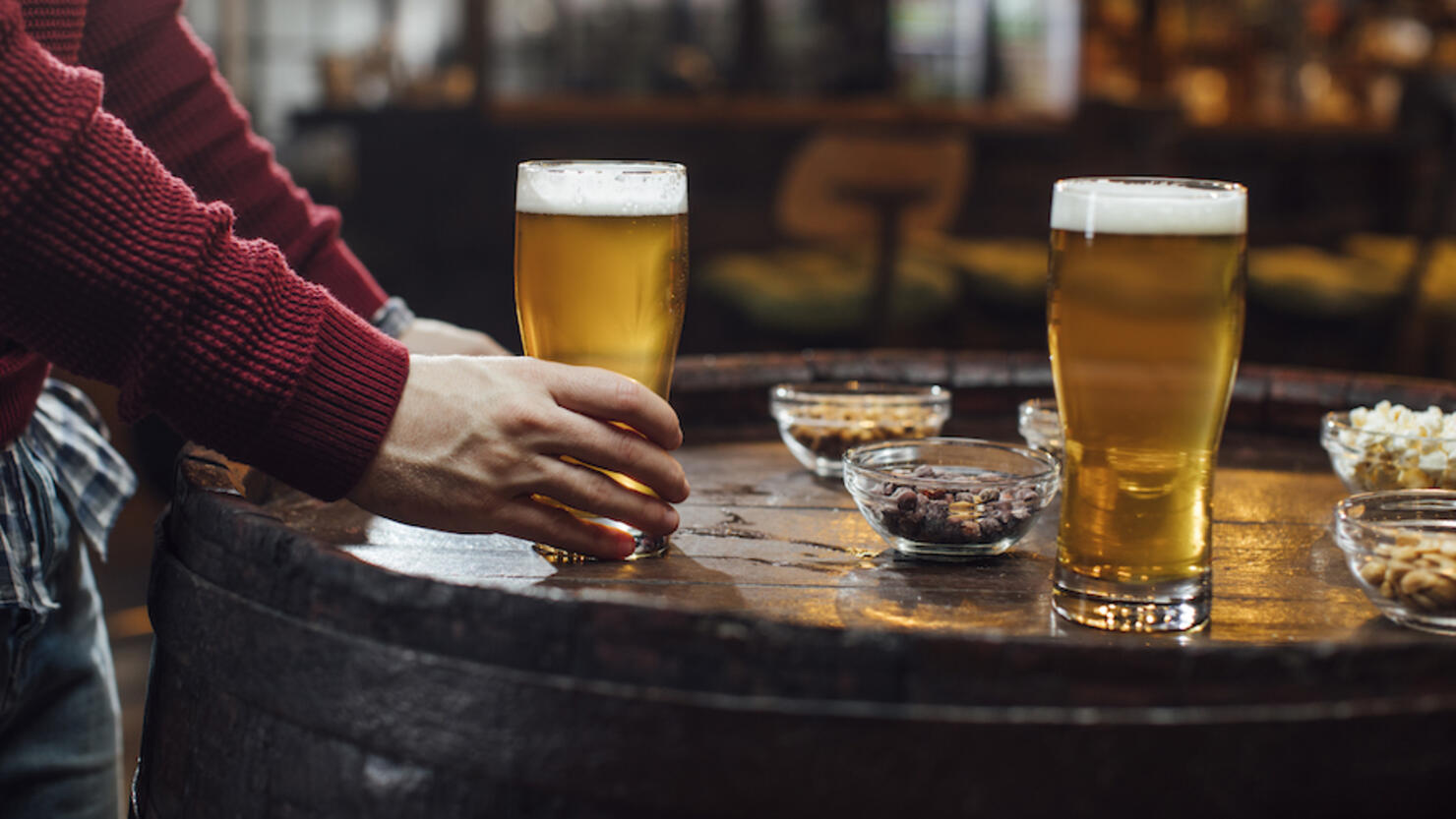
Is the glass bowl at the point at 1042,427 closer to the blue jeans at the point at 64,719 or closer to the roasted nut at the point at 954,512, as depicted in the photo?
the roasted nut at the point at 954,512

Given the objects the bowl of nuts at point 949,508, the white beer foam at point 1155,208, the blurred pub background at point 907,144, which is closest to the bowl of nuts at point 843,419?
the bowl of nuts at point 949,508

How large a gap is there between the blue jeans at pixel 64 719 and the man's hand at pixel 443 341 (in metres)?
0.33

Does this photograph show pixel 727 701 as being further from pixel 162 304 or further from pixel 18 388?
pixel 18 388

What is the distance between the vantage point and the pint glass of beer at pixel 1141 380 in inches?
27.9

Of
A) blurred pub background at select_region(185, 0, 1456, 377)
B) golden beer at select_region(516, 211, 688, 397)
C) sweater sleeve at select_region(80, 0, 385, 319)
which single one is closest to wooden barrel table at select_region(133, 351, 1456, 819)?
golden beer at select_region(516, 211, 688, 397)

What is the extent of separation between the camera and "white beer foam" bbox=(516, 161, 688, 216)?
2.84ft

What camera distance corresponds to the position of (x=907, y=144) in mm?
3711

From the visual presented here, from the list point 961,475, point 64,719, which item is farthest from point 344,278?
point 961,475

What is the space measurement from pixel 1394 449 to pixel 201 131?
106cm

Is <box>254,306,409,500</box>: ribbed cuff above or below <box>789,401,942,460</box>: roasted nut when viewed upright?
above

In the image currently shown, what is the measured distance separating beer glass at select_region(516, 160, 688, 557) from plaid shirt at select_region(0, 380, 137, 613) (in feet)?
1.43

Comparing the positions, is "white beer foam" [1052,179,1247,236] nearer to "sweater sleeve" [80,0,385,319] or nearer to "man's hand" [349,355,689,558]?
"man's hand" [349,355,689,558]

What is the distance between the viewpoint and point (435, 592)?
0.60 m

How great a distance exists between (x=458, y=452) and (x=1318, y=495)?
2.41 feet
